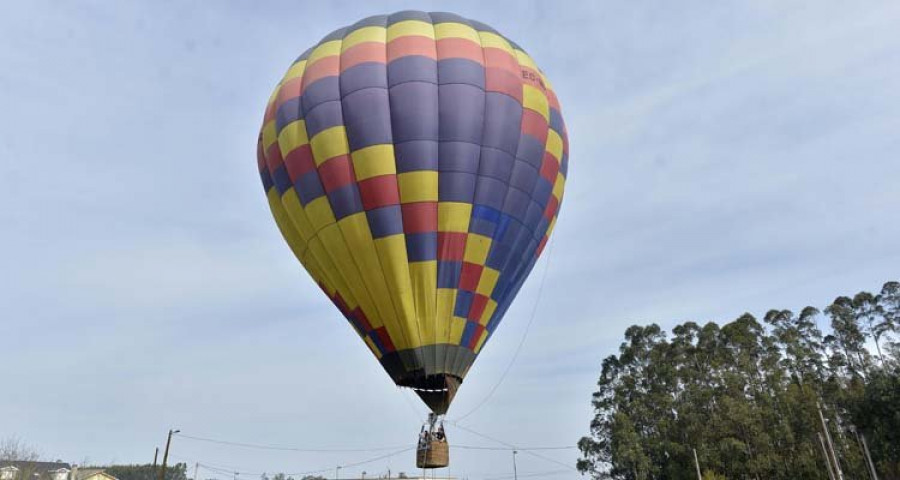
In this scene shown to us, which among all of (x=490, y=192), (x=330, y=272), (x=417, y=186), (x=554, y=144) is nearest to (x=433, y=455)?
(x=330, y=272)

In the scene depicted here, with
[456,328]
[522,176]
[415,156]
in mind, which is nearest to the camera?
[456,328]

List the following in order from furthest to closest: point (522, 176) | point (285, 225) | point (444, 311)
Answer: point (285, 225) → point (522, 176) → point (444, 311)

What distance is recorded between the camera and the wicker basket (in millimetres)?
13672

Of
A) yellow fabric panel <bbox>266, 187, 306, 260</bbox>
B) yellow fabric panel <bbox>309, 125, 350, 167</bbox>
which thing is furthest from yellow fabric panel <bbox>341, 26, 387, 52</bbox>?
yellow fabric panel <bbox>266, 187, 306, 260</bbox>

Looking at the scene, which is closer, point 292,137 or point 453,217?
point 453,217

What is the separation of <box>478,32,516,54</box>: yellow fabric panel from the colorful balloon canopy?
0.36 meters

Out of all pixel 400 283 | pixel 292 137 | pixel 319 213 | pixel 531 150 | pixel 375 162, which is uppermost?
pixel 292 137

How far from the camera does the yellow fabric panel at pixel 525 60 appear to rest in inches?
682

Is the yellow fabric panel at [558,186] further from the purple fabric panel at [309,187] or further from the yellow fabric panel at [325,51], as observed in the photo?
the yellow fabric panel at [325,51]

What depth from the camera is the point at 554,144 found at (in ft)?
55.9

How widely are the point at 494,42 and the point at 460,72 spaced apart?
2197mm

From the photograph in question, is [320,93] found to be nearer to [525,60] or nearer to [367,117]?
[367,117]

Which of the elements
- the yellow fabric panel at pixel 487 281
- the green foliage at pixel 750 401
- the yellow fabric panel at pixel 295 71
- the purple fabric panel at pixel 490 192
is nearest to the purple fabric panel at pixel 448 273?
the yellow fabric panel at pixel 487 281

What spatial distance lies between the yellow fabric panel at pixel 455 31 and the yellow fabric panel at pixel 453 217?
5.12m
